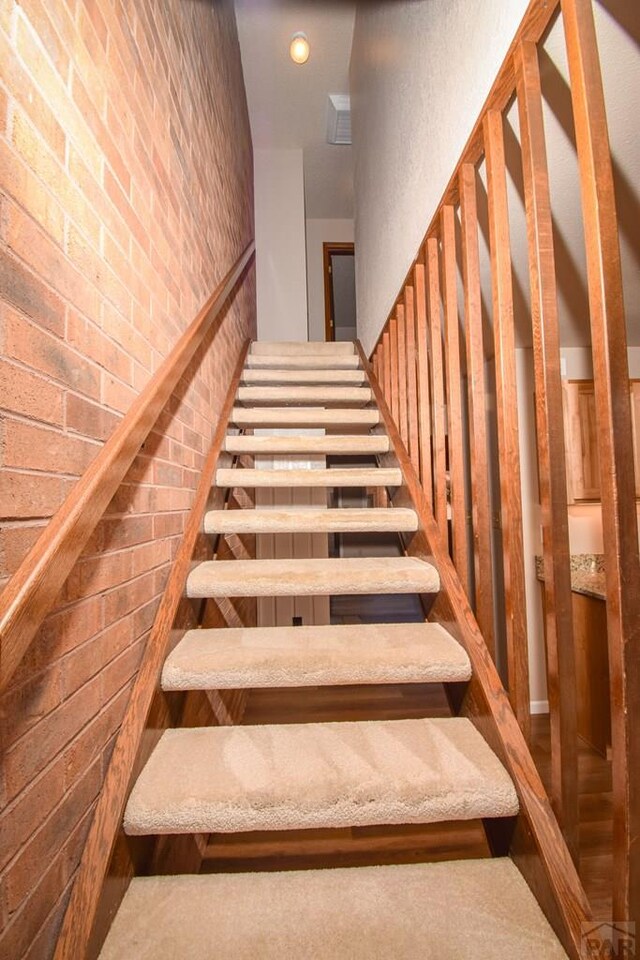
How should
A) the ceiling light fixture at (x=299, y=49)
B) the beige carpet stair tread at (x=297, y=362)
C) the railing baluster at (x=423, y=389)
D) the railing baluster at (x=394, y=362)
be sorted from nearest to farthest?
the railing baluster at (x=423, y=389) < the railing baluster at (x=394, y=362) < the beige carpet stair tread at (x=297, y=362) < the ceiling light fixture at (x=299, y=49)

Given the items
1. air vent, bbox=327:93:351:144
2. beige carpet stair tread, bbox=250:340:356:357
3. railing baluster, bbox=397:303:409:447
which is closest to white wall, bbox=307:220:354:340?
air vent, bbox=327:93:351:144

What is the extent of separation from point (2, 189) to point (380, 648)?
119 cm

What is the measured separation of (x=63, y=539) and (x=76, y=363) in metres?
0.37

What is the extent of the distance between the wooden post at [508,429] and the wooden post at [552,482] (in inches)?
4.8

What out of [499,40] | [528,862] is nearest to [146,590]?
[528,862]

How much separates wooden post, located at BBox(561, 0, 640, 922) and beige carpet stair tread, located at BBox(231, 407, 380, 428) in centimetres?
162

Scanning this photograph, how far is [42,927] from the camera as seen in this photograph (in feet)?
2.39

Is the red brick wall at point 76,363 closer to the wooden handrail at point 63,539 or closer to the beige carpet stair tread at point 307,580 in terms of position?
the wooden handrail at point 63,539

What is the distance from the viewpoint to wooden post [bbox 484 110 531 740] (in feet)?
3.51

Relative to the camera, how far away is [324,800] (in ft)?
2.85

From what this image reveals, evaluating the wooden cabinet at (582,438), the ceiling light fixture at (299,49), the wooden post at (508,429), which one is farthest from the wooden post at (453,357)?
the ceiling light fixture at (299,49)

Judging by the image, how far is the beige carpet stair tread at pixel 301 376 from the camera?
2.95 metres

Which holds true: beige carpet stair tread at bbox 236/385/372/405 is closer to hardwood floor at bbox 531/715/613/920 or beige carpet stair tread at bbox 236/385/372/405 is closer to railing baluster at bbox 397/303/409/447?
railing baluster at bbox 397/303/409/447

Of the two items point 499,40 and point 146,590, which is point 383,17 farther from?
point 146,590
